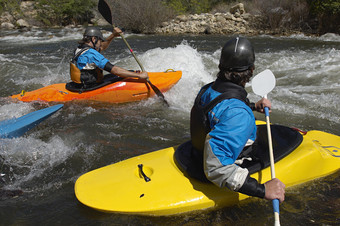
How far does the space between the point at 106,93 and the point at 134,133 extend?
118 centimetres

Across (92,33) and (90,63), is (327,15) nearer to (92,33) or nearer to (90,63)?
(92,33)

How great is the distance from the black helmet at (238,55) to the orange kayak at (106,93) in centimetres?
309

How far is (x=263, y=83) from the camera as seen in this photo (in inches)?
101

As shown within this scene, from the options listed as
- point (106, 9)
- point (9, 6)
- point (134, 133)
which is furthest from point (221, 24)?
point (9, 6)

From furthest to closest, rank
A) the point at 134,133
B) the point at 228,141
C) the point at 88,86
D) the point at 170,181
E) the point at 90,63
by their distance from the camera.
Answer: the point at 88,86 → the point at 90,63 → the point at 134,133 → the point at 170,181 → the point at 228,141

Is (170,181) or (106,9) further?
(106,9)

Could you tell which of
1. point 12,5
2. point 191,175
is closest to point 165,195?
point 191,175

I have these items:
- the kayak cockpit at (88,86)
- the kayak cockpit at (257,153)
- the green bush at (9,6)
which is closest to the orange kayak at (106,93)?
the kayak cockpit at (88,86)

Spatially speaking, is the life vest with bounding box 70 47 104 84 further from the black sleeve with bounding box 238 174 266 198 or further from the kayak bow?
the black sleeve with bounding box 238 174 266 198

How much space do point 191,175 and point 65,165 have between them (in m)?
1.48

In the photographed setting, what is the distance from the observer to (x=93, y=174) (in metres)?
2.34

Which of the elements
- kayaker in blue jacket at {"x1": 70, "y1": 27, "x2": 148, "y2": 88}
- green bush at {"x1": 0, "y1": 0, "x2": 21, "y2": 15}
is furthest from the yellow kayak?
green bush at {"x1": 0, "y1": 0, "x2": 21, "y2": 15}

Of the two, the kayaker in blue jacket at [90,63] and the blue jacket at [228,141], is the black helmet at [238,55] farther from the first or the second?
the kayaker in blue jacket at [90,63]

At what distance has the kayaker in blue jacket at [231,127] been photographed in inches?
64.4
